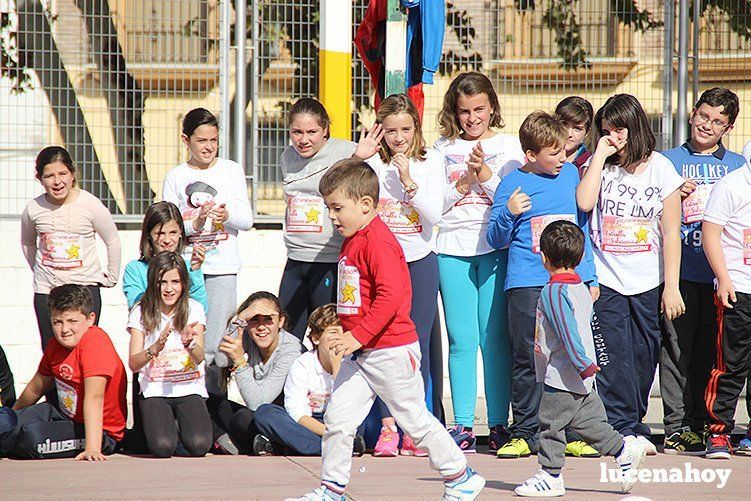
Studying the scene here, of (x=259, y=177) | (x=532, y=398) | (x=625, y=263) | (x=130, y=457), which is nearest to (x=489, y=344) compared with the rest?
(x=532, y=398)

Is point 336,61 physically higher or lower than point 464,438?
higher

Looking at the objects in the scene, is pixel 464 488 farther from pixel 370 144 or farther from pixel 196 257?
pixel 196 257

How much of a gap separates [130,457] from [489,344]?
2114mm

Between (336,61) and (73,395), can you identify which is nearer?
(73,395)

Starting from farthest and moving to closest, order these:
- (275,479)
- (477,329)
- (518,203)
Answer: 1. (477,329)
2. (518,203)
3. (275,479)

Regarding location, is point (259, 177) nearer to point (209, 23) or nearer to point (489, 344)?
point (209, 23)

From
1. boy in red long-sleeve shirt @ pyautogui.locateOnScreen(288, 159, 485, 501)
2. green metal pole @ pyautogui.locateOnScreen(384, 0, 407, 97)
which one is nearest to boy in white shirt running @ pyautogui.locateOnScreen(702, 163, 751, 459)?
green metal pole @ pyautogui.locateOnScreen(384, 0, 407, 97)

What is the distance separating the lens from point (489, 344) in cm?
688

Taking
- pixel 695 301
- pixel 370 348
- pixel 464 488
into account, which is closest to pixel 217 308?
pixel 370 348

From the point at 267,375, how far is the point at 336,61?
9.50ft

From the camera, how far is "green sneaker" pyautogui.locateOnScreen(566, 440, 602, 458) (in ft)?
22.1

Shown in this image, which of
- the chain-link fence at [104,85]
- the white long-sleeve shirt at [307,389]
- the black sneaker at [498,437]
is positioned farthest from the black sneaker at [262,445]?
the chain-link fence at [104,85]

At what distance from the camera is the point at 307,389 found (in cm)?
697

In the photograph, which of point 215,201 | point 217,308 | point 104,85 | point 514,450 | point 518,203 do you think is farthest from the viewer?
point 104,85
